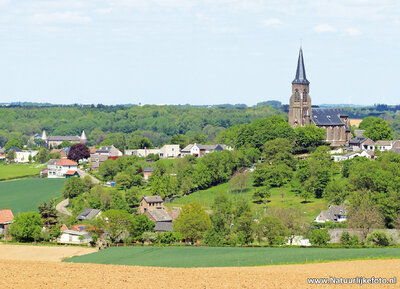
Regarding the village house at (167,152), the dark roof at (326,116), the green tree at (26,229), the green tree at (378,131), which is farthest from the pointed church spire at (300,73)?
the green tree at (26,229)

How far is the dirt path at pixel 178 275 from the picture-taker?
104ft

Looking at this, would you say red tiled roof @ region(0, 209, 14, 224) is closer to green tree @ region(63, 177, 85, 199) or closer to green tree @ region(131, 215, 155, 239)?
green tree @ region(131, 215, 155, 239)

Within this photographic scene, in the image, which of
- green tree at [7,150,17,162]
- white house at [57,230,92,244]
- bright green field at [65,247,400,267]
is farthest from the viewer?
green tree at [7,150,17,162]

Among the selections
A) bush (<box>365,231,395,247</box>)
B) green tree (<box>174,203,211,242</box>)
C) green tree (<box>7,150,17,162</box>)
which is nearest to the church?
green tree (<box>174,203,211,242</box>)

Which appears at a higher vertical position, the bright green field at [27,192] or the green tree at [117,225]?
the green tree at [117,225]

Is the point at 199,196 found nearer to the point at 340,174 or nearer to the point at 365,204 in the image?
the point at 340,174

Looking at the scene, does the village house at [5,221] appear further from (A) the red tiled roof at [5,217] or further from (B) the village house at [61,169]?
(B) the village house at [61,169]

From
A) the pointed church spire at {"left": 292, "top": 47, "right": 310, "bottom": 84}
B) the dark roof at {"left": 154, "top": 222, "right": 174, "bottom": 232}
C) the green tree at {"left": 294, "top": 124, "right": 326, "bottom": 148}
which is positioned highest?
the pointed church spire at {"left": 292, "top": 47, "right": 310, "bottom": 84}

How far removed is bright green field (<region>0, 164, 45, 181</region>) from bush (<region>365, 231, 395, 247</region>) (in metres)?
71.5

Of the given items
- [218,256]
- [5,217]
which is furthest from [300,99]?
[218,256]

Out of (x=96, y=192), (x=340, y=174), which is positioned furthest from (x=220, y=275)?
(x=340, y=174)

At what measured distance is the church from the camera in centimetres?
10656

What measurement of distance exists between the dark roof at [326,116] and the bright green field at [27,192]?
40781 millimetres

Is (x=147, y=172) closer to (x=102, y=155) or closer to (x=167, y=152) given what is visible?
(x=102, y=155)
